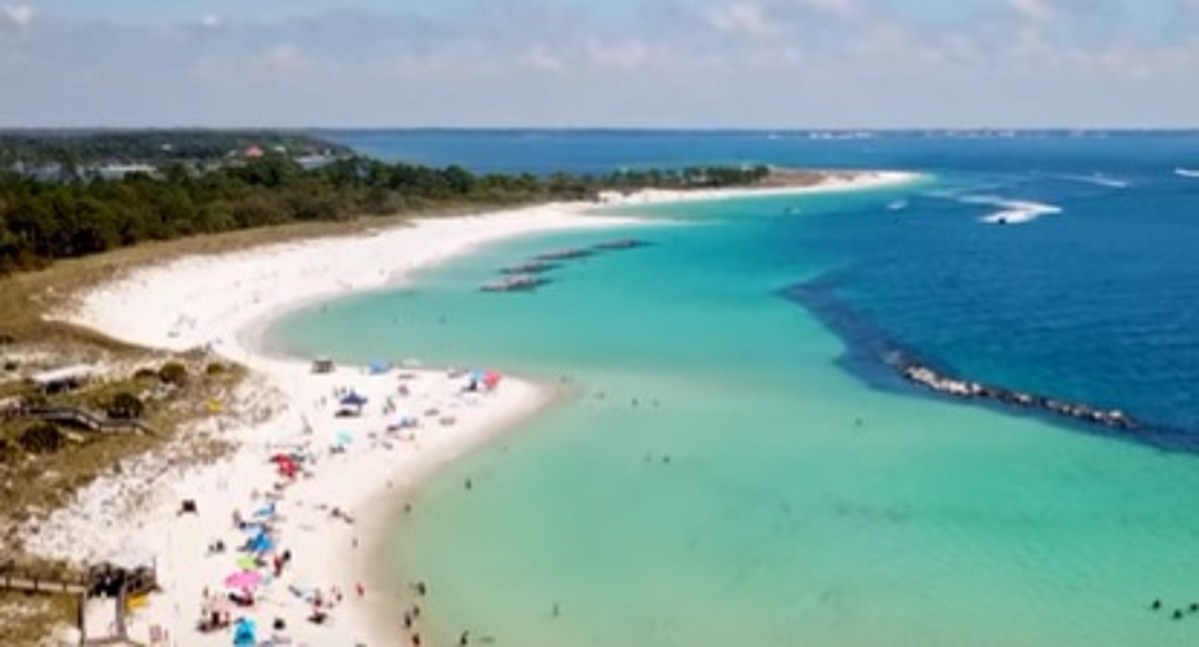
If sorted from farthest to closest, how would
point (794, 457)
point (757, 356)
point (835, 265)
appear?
point (835, 265) → point (757, 356) → point (794, 457)

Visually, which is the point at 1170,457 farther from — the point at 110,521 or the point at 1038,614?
the point at 110,521

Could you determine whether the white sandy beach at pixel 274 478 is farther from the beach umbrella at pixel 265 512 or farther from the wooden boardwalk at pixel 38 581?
the wooden boardwalk at pixel 38 581

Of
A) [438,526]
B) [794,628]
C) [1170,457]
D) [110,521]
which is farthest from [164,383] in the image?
[1170,457]

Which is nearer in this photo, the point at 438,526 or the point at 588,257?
the point at 438,526

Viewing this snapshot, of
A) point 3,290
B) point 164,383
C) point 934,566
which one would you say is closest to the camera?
point 934,566

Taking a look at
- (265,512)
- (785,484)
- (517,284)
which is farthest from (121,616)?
(517,284)

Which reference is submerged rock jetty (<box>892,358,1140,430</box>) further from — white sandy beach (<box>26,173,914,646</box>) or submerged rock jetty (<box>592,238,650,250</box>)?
submerged rock jetty (<box>592,238,650,250</box>)

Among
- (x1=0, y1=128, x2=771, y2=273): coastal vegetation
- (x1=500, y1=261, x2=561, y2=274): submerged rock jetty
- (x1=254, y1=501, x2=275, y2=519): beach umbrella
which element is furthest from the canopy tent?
(x1=500, y1=261, x2=561, y2=274): submerged rock jetty

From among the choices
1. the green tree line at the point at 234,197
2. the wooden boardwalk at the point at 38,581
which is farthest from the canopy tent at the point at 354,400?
the green tree line at the point at 234,197
